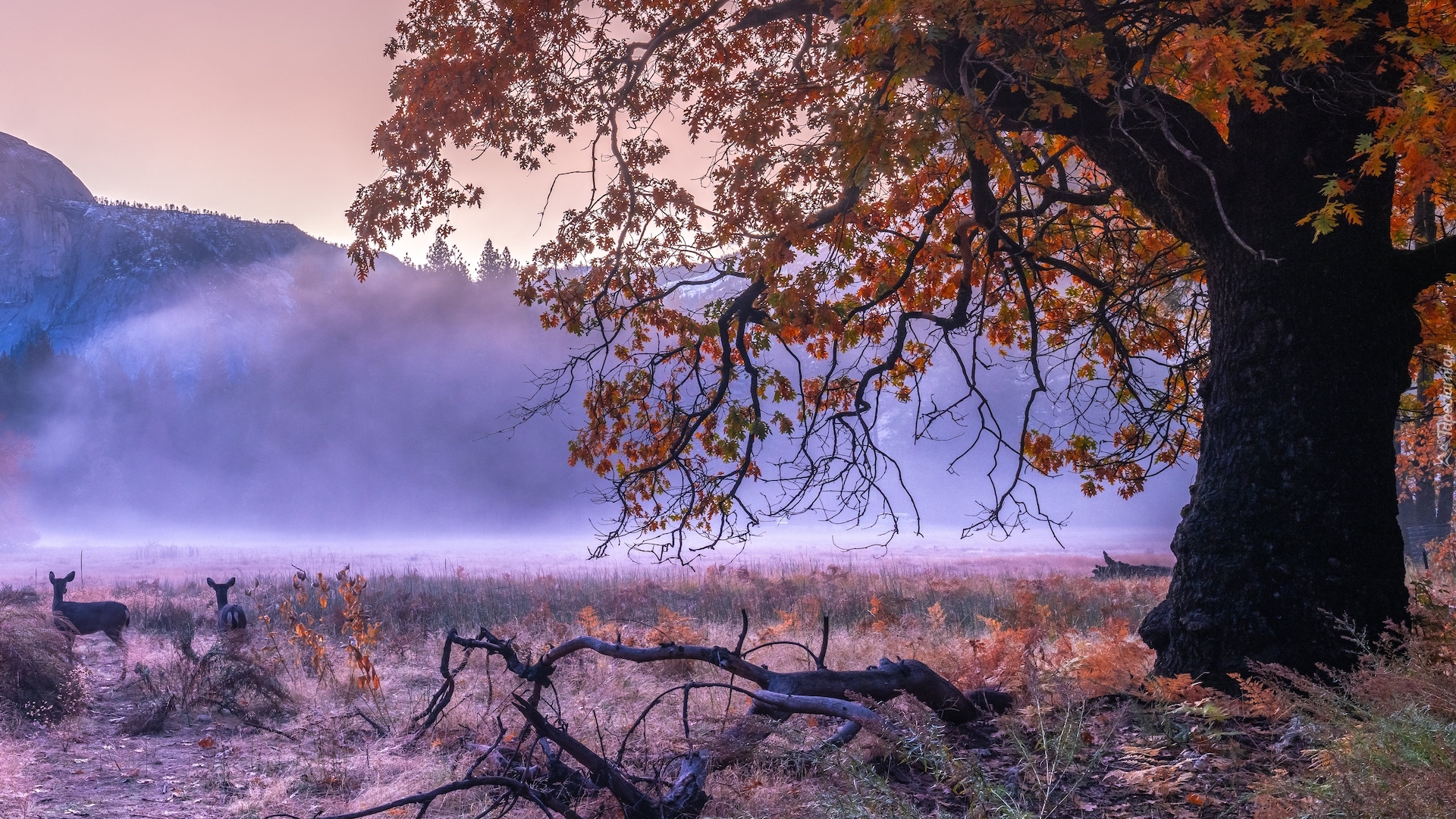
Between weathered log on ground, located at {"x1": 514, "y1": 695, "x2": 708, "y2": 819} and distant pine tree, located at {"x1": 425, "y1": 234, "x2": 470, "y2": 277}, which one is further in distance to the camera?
distant pine tree, located at {"x1": 425, "y1": 234, "x2": 470, "y2": 277}

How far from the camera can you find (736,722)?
4891mm

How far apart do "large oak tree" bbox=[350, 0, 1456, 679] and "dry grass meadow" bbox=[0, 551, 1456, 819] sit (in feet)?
3.16

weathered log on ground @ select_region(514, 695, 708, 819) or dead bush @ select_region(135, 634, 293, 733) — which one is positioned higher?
weathered log on ground @ select_region(514, 695, 708, 819)

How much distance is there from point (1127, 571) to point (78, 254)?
407 feet

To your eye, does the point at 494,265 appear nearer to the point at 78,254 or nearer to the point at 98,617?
the point at 78,254

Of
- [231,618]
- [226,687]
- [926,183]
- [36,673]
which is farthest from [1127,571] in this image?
[36,673]

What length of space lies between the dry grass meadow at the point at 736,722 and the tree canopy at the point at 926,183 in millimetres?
1643

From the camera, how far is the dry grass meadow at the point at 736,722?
3369 mm

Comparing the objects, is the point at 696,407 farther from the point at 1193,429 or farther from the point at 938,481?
the point at 938,481

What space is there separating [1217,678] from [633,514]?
4.96 m

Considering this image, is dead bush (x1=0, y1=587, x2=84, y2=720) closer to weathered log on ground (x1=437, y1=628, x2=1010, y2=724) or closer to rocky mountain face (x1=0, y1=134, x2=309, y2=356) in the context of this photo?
weathered log on ground (x1=437, y1=628, x2=1010, y2=724)

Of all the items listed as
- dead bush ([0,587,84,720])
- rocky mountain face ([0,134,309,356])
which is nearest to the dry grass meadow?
dead bush ([0,587,84,720])

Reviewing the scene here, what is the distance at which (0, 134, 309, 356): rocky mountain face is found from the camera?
9738cm

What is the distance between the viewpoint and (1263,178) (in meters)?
5.96
